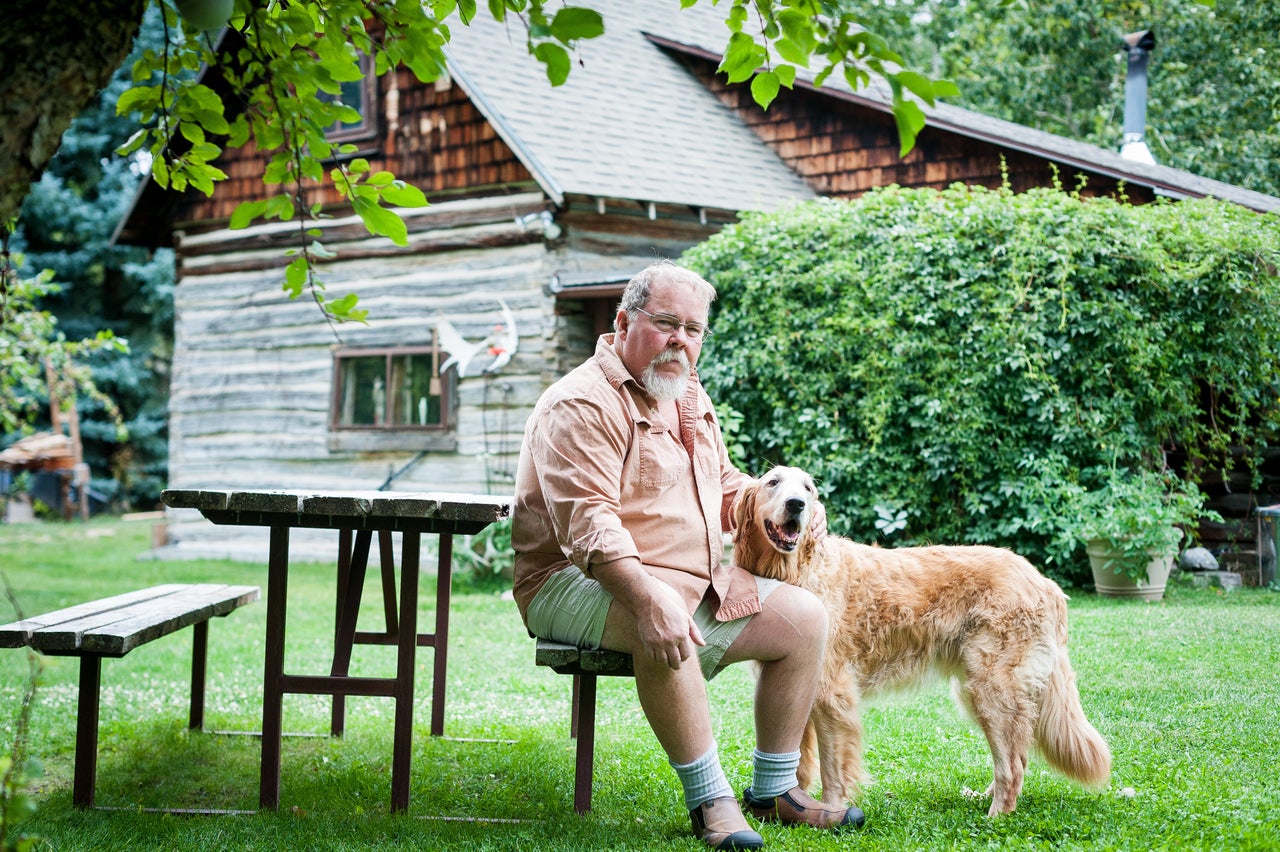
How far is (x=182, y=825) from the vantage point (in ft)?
10.4

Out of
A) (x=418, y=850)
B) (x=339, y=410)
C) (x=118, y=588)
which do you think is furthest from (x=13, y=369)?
(x=418, y=850)

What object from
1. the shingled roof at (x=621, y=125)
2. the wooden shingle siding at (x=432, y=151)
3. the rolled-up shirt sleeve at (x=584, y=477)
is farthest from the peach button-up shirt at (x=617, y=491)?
the wooden shingle siding at (x=432, y=151)

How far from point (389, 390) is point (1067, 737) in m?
9.46

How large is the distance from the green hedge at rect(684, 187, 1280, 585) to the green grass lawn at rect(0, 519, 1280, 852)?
4.92ft

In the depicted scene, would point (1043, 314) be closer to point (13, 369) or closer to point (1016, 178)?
point (1016, 178)

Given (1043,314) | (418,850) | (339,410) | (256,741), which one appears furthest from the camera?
(339,410)

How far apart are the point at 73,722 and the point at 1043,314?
6.41m

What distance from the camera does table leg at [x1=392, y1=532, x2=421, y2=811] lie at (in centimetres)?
330

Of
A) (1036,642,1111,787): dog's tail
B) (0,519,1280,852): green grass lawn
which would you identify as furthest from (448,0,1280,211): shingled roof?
(1036,642,1111,787): dog's tail

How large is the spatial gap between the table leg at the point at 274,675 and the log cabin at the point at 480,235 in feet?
22.0

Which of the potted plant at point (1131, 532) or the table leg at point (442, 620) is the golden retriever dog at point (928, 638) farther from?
the potted plant at point (1131, 532)

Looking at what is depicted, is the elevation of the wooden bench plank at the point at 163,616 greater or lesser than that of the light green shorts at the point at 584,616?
lesser

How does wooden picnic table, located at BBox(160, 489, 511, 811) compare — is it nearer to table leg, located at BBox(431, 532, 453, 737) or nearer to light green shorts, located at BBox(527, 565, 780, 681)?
light green shorts, located at BBox(527, 565, 780, 681)

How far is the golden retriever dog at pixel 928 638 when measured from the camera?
3.30m
